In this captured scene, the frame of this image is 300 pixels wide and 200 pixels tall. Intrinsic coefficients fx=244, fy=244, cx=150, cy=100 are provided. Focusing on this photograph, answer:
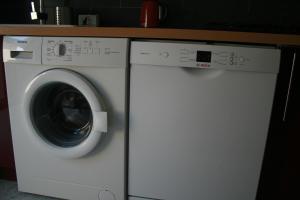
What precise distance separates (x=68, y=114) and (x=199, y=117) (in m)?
0.65

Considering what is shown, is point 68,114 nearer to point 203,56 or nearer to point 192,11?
point 203,56

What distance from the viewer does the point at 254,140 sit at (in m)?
1.00

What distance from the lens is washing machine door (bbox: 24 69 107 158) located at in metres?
1.02

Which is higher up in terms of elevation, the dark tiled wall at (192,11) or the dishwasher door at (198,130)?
the dark tiled wall at (192,11)

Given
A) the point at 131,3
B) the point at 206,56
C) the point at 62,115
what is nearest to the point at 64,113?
the point at 62,115

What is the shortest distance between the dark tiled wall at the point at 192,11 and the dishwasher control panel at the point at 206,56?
0.57 meters

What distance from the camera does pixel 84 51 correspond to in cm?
102

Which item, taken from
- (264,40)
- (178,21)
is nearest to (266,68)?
(264,40)

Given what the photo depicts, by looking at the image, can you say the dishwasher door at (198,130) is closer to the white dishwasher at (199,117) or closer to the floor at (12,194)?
the white dishwasher at (199,117)

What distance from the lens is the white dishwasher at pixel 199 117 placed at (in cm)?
95

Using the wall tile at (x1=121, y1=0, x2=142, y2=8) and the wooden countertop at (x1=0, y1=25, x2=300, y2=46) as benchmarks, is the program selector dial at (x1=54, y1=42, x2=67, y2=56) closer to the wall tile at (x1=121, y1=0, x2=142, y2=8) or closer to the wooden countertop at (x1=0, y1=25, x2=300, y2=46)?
the wooden countertop at (x1=0, y1=25, x2=300, y2=46)

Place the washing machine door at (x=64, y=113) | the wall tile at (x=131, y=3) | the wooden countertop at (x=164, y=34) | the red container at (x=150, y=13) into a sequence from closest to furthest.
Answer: the wooden countertop at (x=164, y=34), the washing machine door at (x=64, y=113), the red container at (x=150, y=13), the wall tile at (x=131, y=3)

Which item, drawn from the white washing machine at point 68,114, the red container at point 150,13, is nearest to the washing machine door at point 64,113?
the white washing machine at point 68,114

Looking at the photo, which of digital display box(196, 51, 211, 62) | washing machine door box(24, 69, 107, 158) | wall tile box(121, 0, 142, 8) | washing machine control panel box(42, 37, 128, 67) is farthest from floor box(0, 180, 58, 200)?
wall tile box(121, 0, 142, 8)
